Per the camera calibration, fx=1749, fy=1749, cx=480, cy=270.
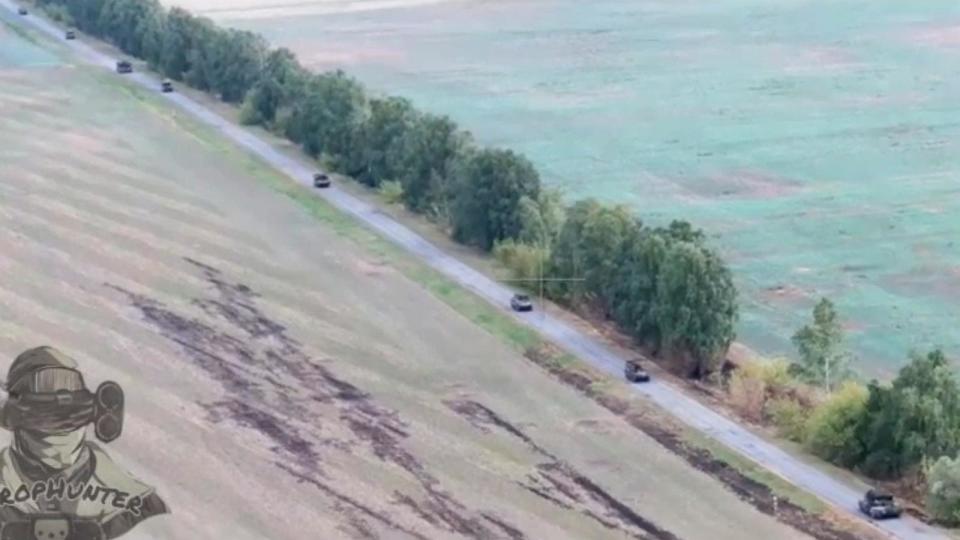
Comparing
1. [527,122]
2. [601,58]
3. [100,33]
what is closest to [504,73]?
[601,58]

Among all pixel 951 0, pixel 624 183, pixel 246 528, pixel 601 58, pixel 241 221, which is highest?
pixel 951 0

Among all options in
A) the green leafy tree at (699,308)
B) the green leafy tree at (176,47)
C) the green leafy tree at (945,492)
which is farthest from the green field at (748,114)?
the green leafy tree at (945,492)

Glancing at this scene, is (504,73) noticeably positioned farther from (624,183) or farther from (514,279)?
(514,279)

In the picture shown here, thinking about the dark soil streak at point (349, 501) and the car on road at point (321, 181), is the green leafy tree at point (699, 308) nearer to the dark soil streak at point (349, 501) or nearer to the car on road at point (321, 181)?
the dark soil streak at point (349, 501)

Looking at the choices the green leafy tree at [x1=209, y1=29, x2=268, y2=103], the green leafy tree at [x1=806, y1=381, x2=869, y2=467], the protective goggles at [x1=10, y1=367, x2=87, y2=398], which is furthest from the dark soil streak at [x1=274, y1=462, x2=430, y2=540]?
the green leafy tree at [x1=209, y1=29, x2=268, y2=103]

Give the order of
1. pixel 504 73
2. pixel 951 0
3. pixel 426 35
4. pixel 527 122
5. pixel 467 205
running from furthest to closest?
pixel 951 0
pixel 426 35
pixel 504 73
pixel 527 122
pixel 467 205

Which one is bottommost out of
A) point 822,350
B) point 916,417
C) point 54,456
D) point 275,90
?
point 54,456

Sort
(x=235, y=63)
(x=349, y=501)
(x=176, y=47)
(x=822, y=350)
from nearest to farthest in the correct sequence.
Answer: (x=349, y=501), (x=822, y=350), (x=235, y=63), (x=176, y=47)

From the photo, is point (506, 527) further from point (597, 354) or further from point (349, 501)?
point (597, 354)

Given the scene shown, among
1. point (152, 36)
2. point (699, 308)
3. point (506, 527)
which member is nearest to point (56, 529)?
point (506, 527)
